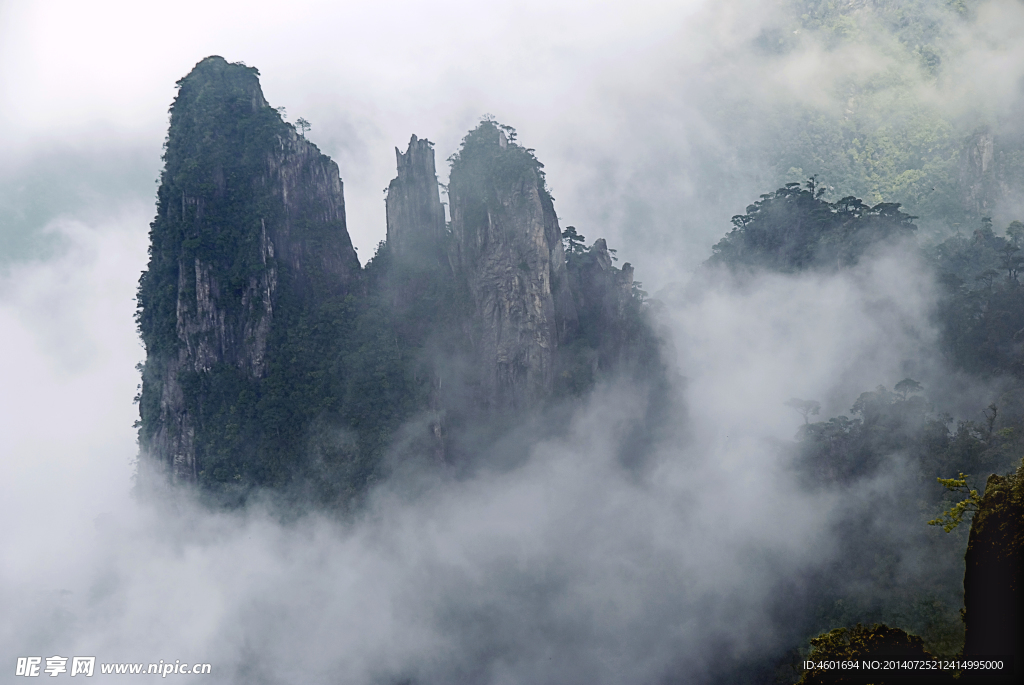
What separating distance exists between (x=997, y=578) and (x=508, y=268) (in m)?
37.1

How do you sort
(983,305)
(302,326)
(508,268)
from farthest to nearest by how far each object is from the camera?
1. (302,326)
2. (983,305)
3. (508,268)

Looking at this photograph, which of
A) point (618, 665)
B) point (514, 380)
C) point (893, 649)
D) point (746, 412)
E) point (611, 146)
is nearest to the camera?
point (893, 649)

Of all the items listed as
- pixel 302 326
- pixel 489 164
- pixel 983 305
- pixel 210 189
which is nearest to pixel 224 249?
pixel 210 189

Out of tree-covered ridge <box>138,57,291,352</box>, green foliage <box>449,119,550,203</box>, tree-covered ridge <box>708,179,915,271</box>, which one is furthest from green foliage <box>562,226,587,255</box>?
tree-covered ridge <box>138,57,291,352</box>

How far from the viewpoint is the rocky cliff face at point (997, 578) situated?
19.1 m

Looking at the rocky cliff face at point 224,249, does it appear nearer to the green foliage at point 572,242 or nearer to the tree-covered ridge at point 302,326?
the tree-covered ridge at point 302,326

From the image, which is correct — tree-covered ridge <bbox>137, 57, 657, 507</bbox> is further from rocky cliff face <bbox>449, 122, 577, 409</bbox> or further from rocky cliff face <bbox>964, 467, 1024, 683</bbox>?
rocky cliff face <bbox>964, 467, 1024, 683</bbox>

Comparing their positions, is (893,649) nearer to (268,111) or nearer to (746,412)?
(746,412)

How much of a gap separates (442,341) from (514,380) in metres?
4.78

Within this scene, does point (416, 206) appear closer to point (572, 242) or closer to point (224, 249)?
point (572, 242)

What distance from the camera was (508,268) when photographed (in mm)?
54656

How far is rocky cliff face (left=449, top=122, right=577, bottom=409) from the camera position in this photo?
54.8 m

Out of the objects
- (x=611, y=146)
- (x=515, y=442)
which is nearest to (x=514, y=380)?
(x=515, y=442)

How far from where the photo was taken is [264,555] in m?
56.7
